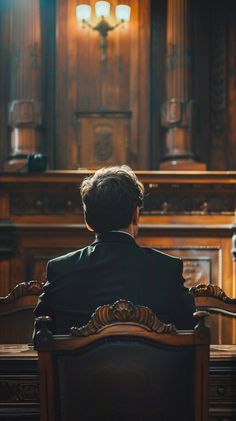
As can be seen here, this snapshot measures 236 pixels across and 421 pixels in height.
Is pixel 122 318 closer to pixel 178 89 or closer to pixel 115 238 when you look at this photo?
pixel 115 238

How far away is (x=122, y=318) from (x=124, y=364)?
0.11 m

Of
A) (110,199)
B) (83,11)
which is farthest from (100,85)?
(110,199)

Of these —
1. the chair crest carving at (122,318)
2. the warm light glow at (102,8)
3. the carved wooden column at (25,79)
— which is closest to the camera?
the chair crest carving at (122,318)

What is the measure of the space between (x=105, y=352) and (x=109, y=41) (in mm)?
5490

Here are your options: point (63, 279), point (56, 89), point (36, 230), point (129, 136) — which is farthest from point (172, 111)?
point (63, 279)

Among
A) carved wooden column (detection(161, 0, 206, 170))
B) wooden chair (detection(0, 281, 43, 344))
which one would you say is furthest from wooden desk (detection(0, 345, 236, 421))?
carved wooden column (detection(161, 0, 206, 170))

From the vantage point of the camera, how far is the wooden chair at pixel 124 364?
200cm

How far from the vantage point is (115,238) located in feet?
7.99

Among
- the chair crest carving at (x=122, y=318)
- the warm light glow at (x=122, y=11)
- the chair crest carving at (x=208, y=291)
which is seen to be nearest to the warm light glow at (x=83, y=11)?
the warm light glow at (x=122, y=11)

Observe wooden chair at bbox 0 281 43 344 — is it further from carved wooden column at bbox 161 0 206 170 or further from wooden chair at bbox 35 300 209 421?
carved wooden column at bbox 161 0 206 170

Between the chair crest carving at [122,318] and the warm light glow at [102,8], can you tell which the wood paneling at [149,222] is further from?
the chair crest carving at [122,318]

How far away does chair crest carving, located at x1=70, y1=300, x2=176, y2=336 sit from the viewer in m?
2.00

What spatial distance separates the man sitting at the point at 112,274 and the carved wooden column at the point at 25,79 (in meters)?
4.37

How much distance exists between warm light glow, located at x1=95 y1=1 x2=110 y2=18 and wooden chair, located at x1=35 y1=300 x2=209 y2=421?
5351mm
